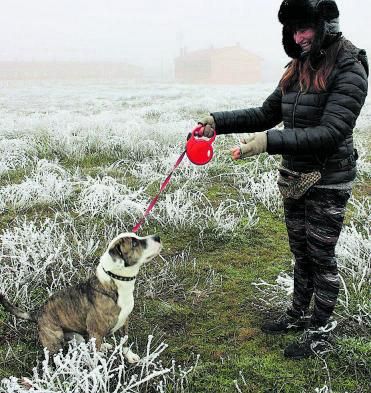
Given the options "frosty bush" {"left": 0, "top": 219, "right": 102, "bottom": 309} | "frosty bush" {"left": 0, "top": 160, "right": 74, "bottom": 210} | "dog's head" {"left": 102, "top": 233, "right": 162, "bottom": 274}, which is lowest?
"frosty bush" {"left": 0, "top": 219, "right": 102, "bottom": 309}

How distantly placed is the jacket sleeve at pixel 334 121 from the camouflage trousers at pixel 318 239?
43 centimetres

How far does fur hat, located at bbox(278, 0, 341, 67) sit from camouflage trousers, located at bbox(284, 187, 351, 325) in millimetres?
841

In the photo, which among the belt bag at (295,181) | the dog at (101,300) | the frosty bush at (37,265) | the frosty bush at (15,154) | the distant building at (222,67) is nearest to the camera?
the belt bag at (295,181)

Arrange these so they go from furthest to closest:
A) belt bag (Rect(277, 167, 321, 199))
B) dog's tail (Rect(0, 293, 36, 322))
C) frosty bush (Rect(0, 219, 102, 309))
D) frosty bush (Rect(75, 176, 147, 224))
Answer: frosty bush (Rect(75, 176, 147, 224)), frosty bush (Rect(0, 219, 102, 309)), dog's tail (Rect(0, 293, 36, 322)), belt bag (Rect(277, 167, 321, 199))

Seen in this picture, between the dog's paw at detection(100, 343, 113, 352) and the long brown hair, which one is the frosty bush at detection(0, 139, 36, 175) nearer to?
the dog's paw at detection(100, 343, 113, 352)

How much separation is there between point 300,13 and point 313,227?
51.6 inches

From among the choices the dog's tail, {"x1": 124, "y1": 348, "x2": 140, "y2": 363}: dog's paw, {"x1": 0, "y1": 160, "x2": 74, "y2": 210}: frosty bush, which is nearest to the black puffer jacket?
{"x1": 124, "y1": 348, "x2": 140, "y2": 363}: dog's paw

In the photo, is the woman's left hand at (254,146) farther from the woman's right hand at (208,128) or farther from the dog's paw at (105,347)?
the dog's paw at (105,347)

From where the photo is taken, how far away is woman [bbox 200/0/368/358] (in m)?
2.41

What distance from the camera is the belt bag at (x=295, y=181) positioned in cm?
270

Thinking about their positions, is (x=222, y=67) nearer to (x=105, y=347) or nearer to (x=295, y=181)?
(x=295, y=181)

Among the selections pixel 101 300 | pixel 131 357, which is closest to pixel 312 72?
pixel 101 300

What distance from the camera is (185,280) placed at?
13.8 feet

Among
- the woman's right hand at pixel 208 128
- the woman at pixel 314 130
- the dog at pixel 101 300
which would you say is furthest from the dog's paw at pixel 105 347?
the woman's right hand at pixel 208 128
